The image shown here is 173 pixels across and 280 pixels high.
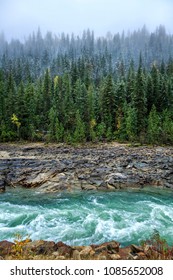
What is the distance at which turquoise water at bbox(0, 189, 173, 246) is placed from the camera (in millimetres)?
11398

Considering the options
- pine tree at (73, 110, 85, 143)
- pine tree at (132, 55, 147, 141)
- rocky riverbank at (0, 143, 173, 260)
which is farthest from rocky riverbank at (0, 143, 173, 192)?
pine tree at (132, 55, 147, 141)

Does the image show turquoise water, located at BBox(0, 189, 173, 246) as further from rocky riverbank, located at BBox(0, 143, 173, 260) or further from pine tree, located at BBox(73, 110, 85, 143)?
pine tree, located at BBox(73, 110, 85, 143)

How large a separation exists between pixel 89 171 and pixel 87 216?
8871mm

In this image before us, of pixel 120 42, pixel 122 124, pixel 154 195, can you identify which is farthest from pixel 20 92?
pixel 120 42

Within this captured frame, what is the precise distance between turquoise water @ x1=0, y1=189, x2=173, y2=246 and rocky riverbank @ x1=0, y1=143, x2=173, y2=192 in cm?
146

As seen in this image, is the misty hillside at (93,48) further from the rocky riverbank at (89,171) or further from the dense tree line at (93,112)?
the rocky riverbank at (89,171)

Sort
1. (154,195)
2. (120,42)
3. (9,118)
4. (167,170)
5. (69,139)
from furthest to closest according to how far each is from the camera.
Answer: (120,42), (9,118), (69,139), (167,170), (154,195)

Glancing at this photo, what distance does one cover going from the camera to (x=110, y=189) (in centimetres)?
1919

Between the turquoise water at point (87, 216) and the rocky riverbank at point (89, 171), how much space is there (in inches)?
57.7

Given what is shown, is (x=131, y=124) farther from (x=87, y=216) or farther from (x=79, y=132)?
(x=87, y=216)

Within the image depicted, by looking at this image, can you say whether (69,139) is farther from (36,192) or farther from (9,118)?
(36,192)

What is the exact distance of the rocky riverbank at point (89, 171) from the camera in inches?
786

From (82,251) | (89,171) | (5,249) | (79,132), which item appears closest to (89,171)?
(89,171)

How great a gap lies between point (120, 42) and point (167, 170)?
5746 inches
